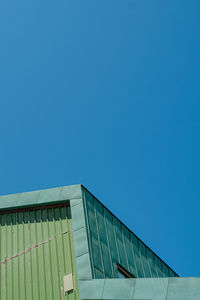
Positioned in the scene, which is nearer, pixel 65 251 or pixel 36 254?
pixel 65 251

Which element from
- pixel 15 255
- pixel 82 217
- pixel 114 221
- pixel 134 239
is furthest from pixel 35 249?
pixel 134 239

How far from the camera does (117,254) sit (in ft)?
52.7

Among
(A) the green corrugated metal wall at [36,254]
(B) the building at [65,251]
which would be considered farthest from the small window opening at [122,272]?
(A) the green corrugated metal wall at [36,254]

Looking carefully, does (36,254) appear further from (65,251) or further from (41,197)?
(41,197)

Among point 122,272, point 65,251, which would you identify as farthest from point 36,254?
point 122,272

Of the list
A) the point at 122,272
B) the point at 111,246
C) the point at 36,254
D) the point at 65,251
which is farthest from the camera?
the point at 122,272

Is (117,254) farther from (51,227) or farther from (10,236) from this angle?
(10,236)

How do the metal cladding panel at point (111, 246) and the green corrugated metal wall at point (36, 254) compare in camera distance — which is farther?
the metal cladding panel at point (111, 246)

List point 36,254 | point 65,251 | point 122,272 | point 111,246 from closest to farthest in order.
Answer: point 65,251 < point 36,254 < point 111,246 < point 122,272

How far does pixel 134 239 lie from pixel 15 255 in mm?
5543

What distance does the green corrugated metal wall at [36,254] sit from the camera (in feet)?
46.5

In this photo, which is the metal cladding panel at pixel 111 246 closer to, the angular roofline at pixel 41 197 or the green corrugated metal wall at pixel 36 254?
the angular roofline at pixel 41 197

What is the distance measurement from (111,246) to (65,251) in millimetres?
2032

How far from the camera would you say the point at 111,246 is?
15828 mm
